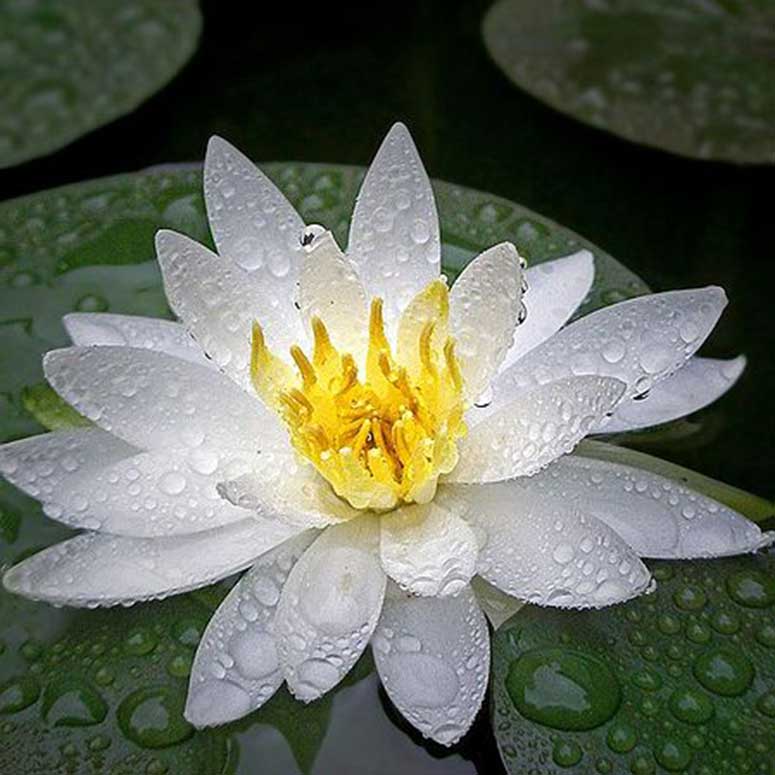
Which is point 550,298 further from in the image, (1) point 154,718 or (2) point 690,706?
(1) point 154,718


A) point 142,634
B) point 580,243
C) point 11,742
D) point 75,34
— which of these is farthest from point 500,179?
point 11,742

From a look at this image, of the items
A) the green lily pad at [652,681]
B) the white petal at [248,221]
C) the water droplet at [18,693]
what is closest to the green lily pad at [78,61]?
the white petal at [248,221]

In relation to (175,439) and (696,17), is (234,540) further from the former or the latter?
→ (696,17)

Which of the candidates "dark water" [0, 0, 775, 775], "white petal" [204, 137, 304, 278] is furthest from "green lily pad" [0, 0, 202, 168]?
"white petal" [204, 137, 304, 278]

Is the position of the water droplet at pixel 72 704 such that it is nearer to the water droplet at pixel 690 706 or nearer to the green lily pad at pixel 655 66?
the water droplet at pixel 690 706

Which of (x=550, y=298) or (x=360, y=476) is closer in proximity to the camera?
(x=360, y=476)

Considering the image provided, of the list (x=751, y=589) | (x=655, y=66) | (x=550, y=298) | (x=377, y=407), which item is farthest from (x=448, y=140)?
(x=751, y=589)
